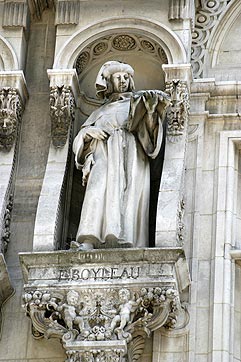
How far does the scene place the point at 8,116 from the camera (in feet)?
59.8

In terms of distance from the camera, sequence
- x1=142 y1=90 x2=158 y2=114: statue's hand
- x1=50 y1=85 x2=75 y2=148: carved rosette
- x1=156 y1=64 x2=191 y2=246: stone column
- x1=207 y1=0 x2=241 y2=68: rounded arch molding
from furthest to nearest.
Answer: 1. x1=207 y1=0 x2=241 y2=68: rounded arch molding
2. x1=50 y1=85 x2=75 y2=148: carved rosette
3. x1=142 y1=90 x2=158 y2=114: statue's hand
4. x1=156 y1=64 x2=191 y2=246: stone column

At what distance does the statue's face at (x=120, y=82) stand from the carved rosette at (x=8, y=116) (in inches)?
46.4

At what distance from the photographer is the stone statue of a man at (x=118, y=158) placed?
17.1 meters

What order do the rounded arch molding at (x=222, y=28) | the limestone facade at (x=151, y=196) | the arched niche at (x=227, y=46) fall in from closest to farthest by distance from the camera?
1. the limestone facade at (x=151, y=196)
2. the arched niche at (x=227, y=46)
3. the rounded arch molding at (x=222, y=28)

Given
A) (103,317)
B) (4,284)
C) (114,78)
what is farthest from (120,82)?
(103,317)

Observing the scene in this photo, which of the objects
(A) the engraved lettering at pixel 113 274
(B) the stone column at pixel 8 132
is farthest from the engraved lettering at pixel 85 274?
(B) the stone column at pixel 8 132

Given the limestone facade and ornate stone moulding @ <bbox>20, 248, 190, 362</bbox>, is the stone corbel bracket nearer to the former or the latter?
the limestone facade

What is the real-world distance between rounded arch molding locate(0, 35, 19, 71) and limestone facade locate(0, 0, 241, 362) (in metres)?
0.01

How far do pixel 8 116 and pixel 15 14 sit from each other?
152 cm

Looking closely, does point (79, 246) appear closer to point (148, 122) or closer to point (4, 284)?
point (4, 284)

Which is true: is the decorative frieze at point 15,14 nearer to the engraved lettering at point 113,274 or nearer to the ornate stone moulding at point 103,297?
Result: the ornate stone moulding at point 103,297

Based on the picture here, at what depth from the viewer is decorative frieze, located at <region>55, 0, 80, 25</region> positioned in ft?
61.6

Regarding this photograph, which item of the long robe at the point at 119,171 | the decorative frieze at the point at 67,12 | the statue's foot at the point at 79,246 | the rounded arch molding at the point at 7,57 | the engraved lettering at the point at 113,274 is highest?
the decorative frieze at the point at 67,12

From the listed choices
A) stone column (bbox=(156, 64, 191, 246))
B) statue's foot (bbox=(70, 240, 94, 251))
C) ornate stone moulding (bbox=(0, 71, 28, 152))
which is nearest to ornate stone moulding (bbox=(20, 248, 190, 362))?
statue's foot (bbox=(70, 240, 94, 251))
